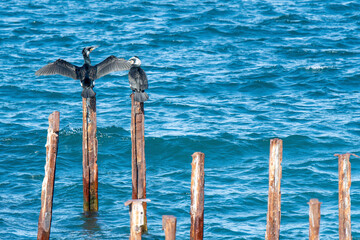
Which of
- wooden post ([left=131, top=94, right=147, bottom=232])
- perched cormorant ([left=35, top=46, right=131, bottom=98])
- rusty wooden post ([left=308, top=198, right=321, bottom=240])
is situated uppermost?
perched cormorant ([left=35, top=46, right=131, bottom=98])

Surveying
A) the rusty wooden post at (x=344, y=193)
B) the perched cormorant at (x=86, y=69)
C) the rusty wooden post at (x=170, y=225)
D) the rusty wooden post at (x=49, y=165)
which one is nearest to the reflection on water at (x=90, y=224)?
the rusty wooden post at (x=49, y=165)

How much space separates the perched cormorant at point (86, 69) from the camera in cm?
1564

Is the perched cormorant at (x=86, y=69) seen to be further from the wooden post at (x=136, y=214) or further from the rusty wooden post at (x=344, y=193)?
the rusty wooden post at (x=344, y=193)

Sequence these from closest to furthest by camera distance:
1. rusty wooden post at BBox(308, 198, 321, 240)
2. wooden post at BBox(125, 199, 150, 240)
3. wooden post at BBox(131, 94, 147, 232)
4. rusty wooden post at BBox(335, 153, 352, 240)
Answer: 1. wooden post at BBox(125, 199, 150, 240)
2. rusty wooden post at BBox(308, 198, 321, 240)
3. rusty wooden post at BBox(335, 153, 352, 240)
4. wooden post at BBox(131, 94, 147, 232)

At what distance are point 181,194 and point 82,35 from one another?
19180mm

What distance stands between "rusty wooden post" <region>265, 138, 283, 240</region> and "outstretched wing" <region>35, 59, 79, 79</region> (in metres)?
5.99

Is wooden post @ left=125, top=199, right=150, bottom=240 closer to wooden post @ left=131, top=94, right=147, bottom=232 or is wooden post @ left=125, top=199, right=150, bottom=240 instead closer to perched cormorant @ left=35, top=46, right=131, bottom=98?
wooden post @ left=131, top=94, right=147, bottom=232

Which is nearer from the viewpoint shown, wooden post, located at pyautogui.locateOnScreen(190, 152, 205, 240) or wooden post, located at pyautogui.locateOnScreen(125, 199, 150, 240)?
wooden post, located at pyautogui.locateOnScreen(125, 199, 150, 240)

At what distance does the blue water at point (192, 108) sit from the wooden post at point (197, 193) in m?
2.60

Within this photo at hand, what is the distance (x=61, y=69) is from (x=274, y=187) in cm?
656

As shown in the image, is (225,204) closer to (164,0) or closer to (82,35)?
(82,35)

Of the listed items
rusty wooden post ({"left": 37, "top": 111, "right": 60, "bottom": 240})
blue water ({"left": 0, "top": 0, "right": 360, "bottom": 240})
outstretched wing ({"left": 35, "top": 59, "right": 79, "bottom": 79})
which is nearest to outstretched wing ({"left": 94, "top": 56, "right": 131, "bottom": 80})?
outstretched wing ({"left": 35, "top": 59, "right": 79, "bottom": 79})

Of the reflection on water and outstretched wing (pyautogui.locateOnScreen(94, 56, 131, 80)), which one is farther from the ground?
outstretched wing (pyautogui.locateOnScreen(94, 56, 131, 80))

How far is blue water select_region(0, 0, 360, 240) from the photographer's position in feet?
56.9
